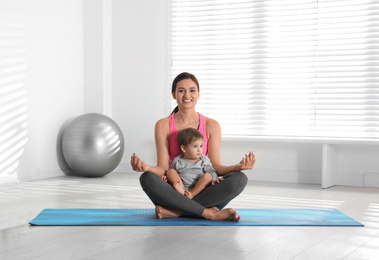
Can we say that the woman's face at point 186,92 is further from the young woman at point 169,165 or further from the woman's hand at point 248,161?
the woman's hand at point 248,161

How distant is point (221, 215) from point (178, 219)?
0.23 metres

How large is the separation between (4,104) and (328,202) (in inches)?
106

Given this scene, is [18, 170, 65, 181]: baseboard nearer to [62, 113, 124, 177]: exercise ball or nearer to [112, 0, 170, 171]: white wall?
[62, 113, 124, 177]: exercise ball

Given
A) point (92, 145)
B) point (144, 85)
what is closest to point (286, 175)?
point (144, 85)

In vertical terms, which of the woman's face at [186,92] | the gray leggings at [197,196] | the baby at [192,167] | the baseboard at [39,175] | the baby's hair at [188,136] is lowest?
the baseboard at [39,175]

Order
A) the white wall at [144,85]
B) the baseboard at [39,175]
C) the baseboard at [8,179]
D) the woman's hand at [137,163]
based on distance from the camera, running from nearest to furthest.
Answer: the woman's hand at [137,163], the baseboard at [8,179], the baseboard at [39,175], the white wall at [144,85]

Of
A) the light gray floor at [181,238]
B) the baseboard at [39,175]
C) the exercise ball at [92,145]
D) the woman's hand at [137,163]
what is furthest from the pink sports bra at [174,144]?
the baseboard at [39,175]

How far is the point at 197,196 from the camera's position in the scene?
2.85m

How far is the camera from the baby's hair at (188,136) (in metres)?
2.89

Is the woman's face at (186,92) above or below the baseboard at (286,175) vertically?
above

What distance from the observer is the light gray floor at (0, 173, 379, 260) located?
2.19 m

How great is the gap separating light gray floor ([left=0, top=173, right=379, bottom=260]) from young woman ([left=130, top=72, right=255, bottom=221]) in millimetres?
160

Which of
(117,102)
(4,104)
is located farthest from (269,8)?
(4,104)

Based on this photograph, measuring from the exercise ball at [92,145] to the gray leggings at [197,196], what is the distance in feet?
6.59
